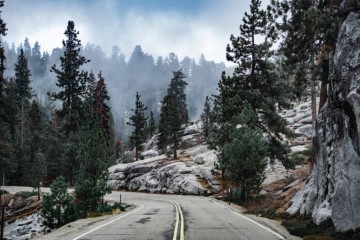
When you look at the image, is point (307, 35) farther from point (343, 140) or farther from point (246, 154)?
point (246, 154)

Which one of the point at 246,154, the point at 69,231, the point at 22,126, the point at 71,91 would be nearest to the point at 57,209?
the point at 69,231

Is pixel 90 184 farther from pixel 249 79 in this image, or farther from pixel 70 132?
pixel 70 132

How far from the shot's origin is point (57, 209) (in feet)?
80.1

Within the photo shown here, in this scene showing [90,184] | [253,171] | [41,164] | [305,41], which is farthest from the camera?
[41,164]

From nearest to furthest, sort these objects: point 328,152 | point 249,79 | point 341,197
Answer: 1. point 341,197
2. point 328,152
3. point 249,79

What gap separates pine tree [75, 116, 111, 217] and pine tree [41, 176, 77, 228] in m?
3.63

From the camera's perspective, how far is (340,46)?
43.9 feet

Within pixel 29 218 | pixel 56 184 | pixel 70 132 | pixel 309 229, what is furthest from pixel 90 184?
pixel 70 132

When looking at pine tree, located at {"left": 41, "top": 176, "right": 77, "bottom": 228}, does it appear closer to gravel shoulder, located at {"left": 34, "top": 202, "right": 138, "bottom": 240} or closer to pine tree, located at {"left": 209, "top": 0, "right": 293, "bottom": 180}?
gravel shoulder, located at {"left": 34, "top": 202, "right": 138, "bottom": 240}

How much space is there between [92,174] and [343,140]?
22539 mm

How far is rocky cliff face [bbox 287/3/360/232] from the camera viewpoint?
11.3 metres

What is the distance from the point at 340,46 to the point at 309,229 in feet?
24.6

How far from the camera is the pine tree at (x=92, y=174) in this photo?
29.0m

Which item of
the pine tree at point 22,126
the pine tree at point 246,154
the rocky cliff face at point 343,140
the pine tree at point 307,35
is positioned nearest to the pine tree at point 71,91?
the pine tree at point 22,126
